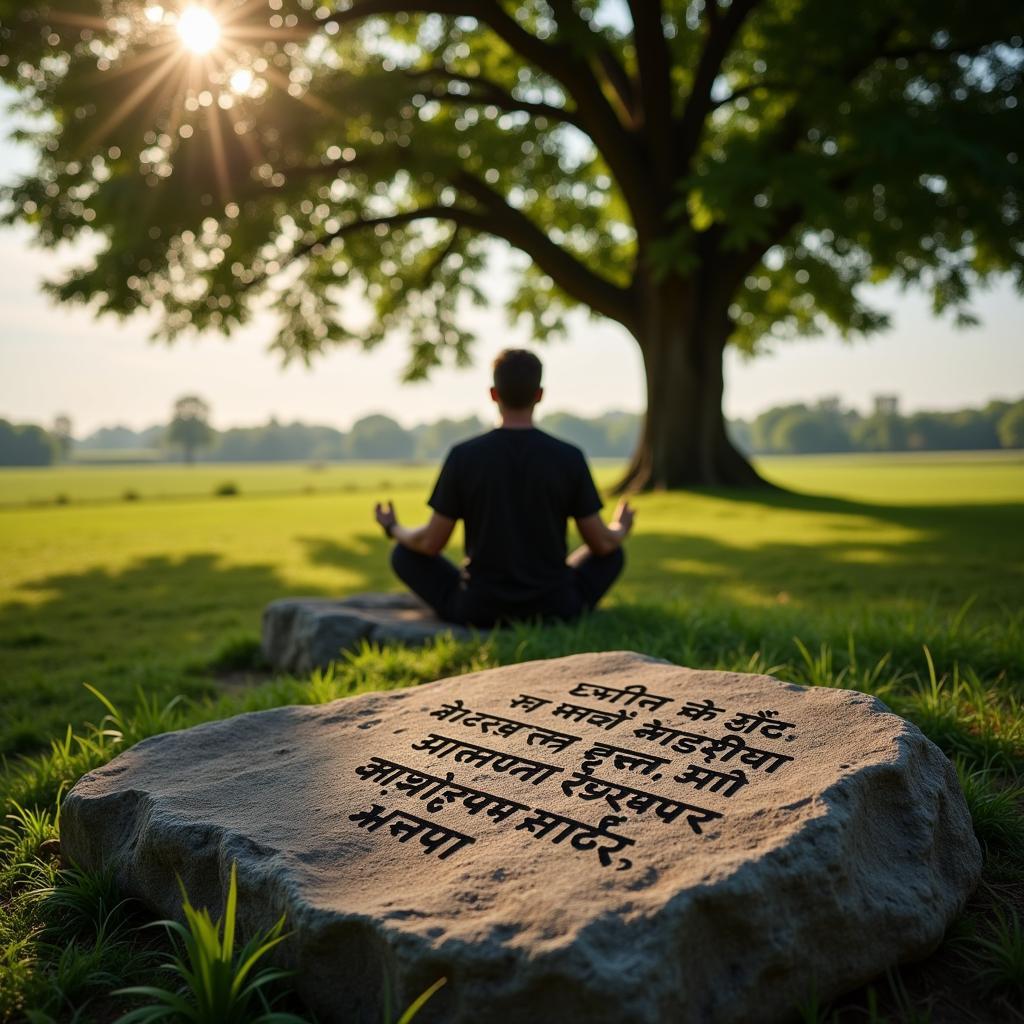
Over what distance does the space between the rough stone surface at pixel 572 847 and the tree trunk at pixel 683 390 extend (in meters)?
16.0

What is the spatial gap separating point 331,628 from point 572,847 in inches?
130

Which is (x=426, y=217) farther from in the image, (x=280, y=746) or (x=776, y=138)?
(x=280, y=746)

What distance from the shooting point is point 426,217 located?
60.2 feet

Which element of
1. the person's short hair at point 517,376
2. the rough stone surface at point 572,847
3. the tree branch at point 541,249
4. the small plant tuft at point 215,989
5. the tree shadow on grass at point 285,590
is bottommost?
the tree shadow on grass at point 285,590

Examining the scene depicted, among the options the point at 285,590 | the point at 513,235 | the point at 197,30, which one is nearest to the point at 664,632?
the point at 285,590

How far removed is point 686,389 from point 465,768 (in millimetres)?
16933

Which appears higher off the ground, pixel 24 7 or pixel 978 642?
pixel 24 7

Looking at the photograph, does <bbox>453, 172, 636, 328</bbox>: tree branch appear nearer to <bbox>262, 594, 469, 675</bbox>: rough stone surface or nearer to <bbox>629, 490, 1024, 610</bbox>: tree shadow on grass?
<bbox>629, 490, 1024, 610</bbox>: tree shadow on grass

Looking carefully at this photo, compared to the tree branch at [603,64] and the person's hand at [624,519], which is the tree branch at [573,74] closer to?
the tree branch at [603,64]

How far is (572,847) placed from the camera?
202cm

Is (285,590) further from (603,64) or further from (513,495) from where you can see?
(603,64)

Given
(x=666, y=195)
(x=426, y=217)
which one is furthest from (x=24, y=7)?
(x=666, y=195)

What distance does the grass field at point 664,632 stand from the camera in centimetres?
263

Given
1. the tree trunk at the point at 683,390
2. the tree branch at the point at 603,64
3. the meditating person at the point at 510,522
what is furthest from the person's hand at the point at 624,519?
the tree trunk at the point at 683,390
